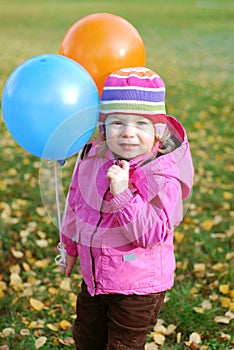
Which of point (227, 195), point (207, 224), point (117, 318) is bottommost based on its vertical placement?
point (227, 195)

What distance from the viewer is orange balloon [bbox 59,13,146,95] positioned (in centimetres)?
231

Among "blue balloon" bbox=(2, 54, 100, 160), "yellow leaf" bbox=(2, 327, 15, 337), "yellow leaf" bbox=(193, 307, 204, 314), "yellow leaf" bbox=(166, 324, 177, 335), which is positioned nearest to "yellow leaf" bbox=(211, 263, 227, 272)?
"yellow leaf" bbox=(193, 307, 204, 314)

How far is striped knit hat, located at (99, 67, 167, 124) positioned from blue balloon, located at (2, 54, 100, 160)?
0.08 meters

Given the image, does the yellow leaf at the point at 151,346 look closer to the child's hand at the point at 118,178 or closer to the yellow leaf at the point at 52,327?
the yellow leaf at the point at 52,327

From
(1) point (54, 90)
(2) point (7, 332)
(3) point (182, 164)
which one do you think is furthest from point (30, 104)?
(2) point (7, 332)

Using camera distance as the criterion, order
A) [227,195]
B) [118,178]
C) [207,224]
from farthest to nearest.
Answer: [227,195]
[207,224]
[118,178]

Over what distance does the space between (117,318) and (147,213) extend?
53 centimetres

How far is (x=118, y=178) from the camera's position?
2.05 meters

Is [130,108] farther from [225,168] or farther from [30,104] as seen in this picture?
[225,168]

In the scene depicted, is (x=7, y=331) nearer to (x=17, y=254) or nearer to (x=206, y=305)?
(x=17, y=254)

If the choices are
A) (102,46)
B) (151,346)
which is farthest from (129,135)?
(151,346)

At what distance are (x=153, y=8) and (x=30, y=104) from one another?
22708 mm

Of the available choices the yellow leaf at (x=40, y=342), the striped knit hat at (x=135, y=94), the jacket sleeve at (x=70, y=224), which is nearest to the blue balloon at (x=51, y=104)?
the striped knit hat at (x=135, y=94)

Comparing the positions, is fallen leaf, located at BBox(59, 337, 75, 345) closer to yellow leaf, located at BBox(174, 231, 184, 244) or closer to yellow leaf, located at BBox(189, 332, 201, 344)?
yellow leaf, located at BBox(189, 332, 201, 344)
